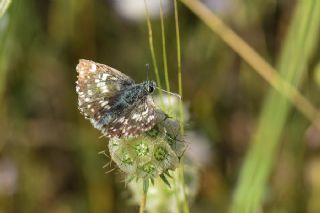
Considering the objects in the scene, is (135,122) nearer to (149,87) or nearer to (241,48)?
(149,87)

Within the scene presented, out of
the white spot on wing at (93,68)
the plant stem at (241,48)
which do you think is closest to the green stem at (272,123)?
the plant stem at (241,48)

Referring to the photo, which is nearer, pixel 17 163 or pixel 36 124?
pixel 17 163

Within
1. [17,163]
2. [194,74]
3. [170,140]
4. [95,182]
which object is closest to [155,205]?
[170,140]

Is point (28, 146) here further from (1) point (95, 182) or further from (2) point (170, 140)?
(2) point (170, 140)

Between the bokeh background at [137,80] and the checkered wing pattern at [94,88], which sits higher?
the bokeh background at [137,80]

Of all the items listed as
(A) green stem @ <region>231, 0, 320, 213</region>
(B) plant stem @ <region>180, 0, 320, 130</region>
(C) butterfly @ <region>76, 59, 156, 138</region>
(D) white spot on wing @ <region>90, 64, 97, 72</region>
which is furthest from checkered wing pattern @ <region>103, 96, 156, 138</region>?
(B) plant stem @ <region>180, 0, 320, 130</region>

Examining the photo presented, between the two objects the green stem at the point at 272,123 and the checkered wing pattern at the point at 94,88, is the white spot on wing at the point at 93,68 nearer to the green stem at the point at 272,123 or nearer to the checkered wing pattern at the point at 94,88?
the checkered wing pattern at the point at 94,88
